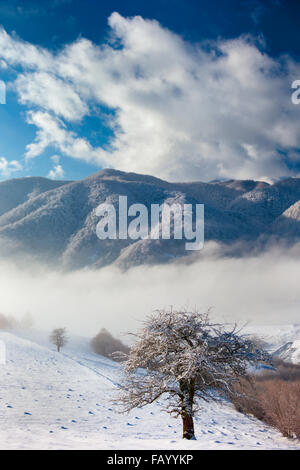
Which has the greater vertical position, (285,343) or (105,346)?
(105,346)

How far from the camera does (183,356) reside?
478 inches

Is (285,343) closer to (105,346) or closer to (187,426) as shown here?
(105,346)

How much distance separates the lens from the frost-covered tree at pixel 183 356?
41.7 feet

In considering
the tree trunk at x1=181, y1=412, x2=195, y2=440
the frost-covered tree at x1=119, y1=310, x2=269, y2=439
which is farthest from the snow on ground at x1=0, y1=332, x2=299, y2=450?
the frost-covered tree at x1=119, y1=310, x2=269, y2=439

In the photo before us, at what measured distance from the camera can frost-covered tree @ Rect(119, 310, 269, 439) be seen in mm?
12711

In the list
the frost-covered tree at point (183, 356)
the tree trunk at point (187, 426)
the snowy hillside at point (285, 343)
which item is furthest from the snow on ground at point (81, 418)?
the snowy hillside at point (285, 343)

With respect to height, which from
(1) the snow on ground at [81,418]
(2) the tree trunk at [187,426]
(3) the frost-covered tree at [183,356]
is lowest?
(1) the snow on ground at [81,418]

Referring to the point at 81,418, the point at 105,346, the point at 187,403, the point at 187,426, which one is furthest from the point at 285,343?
the point at 187,403

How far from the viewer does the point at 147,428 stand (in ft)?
75.9

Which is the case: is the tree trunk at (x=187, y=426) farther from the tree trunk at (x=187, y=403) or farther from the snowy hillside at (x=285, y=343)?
the snowy hillside at (x=285, y=343)

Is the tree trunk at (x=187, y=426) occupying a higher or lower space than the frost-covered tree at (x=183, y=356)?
lower

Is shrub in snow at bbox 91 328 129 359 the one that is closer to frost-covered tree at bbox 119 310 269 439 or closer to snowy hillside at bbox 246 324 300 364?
snowy hillside at bbox 246 324 300 364

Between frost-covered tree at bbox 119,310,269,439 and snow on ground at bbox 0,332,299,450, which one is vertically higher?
frost-covered tree at bbox 119,310,269,439

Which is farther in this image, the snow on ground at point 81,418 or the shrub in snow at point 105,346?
the shrub in snow at point 105,346
